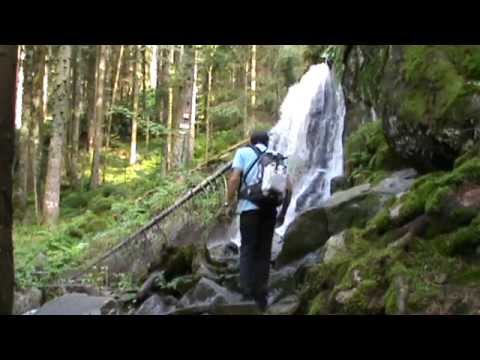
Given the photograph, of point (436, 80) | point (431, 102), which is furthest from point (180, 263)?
point (436, 80)

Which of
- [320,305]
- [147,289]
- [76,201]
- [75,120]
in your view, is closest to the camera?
[320,305]

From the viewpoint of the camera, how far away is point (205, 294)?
796cm

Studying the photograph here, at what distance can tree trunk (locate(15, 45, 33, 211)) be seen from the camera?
792 inches

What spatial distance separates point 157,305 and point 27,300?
3423 mm

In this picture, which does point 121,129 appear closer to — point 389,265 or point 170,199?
point 170,199

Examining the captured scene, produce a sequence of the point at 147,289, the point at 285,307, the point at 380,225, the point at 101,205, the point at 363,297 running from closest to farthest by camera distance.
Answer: the point at 363,297 → the point at 285,307 → the point at 380,225 → the point at 147,289 → the point at 101,205

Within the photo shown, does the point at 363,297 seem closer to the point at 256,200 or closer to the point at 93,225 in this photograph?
the point at 256,200

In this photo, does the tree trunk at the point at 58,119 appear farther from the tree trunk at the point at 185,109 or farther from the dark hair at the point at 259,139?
the dark hair at the point at 259,139

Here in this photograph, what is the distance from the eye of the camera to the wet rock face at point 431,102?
7.70 m

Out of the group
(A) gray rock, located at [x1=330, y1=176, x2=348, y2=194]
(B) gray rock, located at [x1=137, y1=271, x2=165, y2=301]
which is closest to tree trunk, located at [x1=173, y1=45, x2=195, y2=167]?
(A) gray rock, located at [x1=330, y1=176, x2=348, y2=194]

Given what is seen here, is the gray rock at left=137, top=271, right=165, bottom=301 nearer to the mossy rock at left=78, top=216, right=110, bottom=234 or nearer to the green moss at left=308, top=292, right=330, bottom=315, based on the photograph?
the green moss at left=308, top=292, right=330, bottom=315

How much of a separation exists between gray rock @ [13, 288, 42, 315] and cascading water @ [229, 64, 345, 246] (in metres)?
3.82
